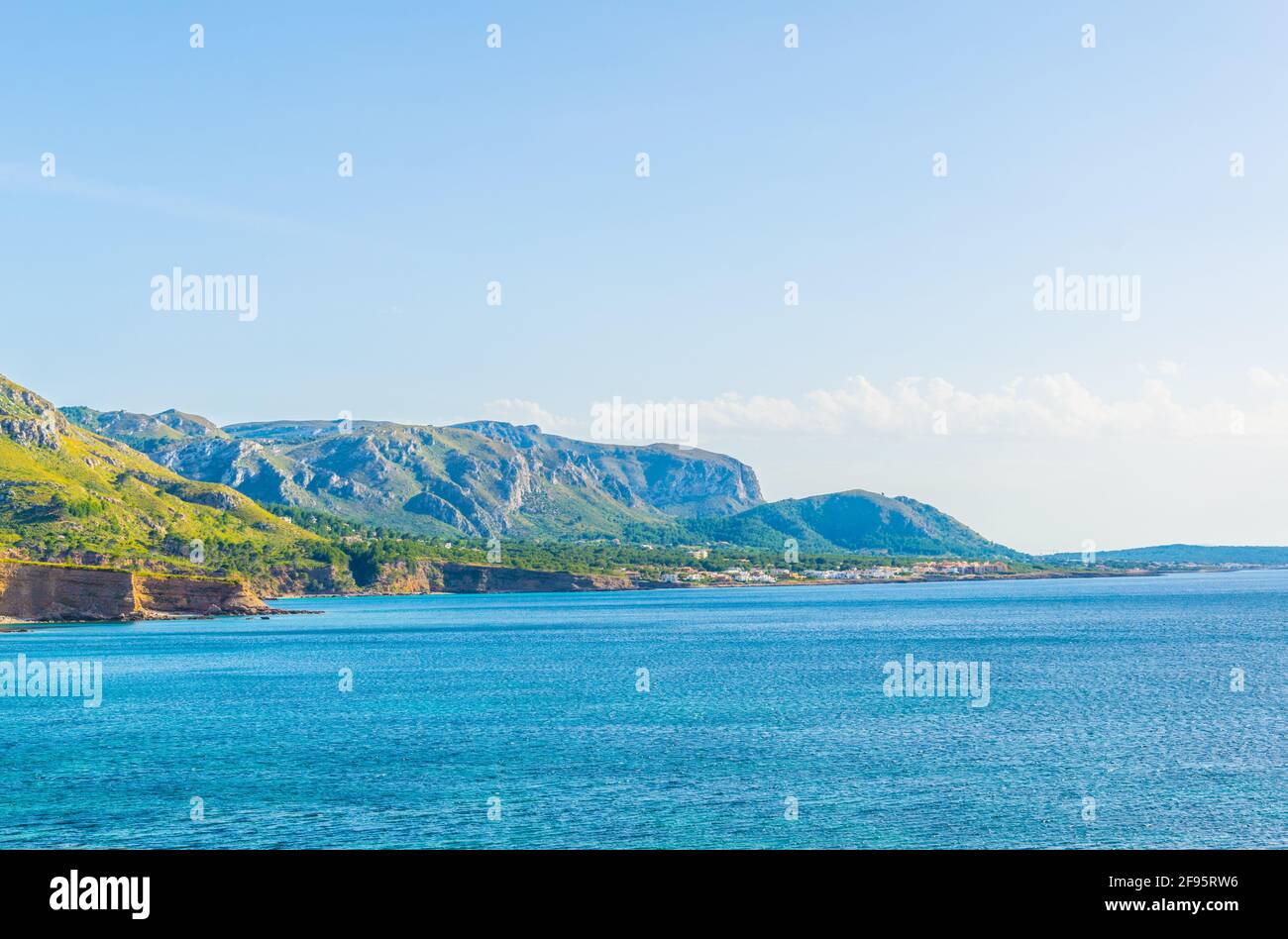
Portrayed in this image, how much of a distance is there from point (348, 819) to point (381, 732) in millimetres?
26759

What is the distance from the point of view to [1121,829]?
47.9 metres

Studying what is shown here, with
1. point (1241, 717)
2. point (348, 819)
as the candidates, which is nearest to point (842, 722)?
point (1241, 717)

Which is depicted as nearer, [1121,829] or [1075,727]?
[1121,829]

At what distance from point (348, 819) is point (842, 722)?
39412mm

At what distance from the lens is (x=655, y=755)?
217ft

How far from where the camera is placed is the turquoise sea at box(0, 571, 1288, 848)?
48.8 metres

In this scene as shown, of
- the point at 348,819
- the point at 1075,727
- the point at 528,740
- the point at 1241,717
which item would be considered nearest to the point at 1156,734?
the point at 1075,727

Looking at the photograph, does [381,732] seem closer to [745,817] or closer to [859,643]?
[745,817]

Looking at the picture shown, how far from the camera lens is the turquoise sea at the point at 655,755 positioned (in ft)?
160

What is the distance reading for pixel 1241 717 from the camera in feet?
259
